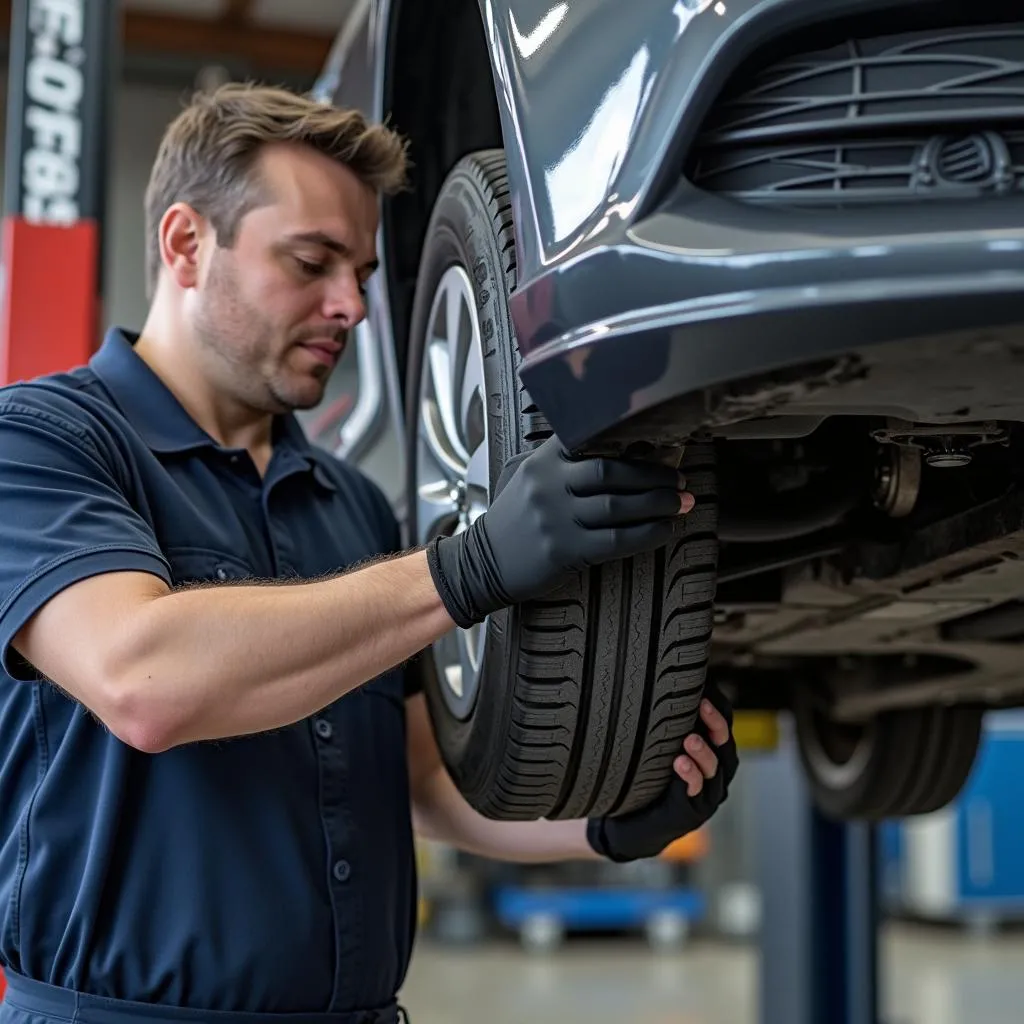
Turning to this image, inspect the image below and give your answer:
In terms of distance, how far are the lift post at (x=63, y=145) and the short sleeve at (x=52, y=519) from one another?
956mm

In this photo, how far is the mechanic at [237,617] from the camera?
1.11 meters

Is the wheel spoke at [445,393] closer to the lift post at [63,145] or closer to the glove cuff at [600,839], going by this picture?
the glove cuff at [600,839]

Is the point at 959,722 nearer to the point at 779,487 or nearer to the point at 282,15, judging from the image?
the point at 779,487

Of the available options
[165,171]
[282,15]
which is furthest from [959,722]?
[282,15]

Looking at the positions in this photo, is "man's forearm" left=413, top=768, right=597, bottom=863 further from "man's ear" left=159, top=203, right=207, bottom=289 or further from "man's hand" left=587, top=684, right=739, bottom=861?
"man's ear" left=159, top=203, right=207, bottom=289

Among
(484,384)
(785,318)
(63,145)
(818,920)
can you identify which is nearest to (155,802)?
(484,384)

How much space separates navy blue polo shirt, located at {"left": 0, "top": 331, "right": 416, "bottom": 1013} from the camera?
1207 millimetres

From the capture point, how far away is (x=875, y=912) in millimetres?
3379

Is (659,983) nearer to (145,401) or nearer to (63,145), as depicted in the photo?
(63,145)

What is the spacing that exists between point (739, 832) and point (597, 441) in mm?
7156

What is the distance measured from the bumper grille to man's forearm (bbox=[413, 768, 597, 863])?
96cm

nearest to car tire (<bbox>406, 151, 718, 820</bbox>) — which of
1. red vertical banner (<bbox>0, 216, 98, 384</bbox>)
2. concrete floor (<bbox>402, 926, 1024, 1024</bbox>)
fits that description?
red vertical banner (<bbox>0, 216, 98, 384</bbox>)

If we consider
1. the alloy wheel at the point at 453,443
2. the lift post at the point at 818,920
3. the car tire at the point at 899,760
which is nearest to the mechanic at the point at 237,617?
the alloy wheel at the point at 453,443

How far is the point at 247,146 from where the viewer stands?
1.46 m
